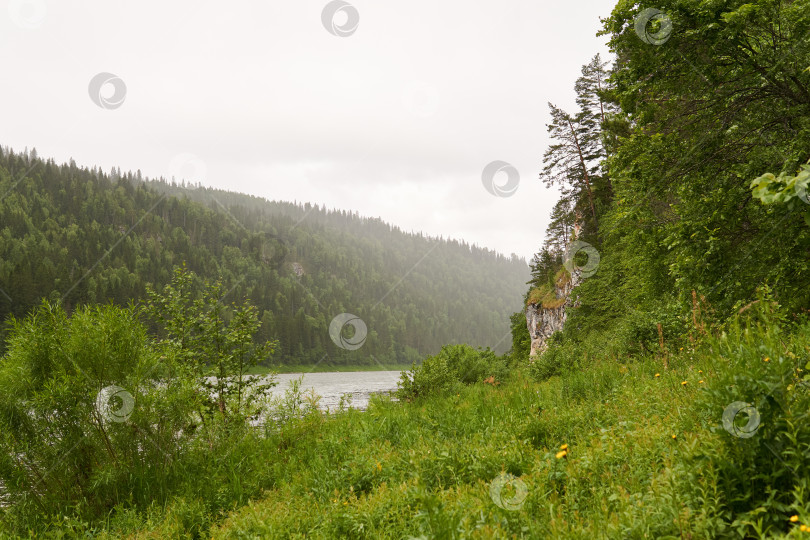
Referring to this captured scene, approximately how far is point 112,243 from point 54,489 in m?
160

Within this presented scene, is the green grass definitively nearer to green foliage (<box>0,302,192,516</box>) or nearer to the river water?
green foliage (<box>0,302,192,516</box>)

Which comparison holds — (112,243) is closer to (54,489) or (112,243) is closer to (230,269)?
(230,269)

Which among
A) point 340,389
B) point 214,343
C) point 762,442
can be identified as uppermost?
point 214,343

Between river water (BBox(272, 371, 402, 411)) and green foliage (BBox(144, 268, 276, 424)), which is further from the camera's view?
river water (BBox(272, 371, 402, 411))

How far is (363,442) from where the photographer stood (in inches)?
332

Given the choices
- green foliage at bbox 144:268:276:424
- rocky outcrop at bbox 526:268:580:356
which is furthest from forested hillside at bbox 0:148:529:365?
green foliage at bbox 144:268:276:424

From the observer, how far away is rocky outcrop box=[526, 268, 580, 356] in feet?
101

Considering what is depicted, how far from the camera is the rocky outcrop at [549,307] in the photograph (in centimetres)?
3070

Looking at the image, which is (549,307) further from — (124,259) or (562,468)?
(124,259)

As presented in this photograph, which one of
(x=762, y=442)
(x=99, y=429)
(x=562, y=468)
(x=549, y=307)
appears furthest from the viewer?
(x=549, y=307)

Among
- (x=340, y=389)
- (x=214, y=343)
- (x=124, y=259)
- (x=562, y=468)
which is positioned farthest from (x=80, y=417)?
(x=124, y=259)

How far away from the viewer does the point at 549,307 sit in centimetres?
3347

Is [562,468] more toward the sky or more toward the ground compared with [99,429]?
more toward the sky

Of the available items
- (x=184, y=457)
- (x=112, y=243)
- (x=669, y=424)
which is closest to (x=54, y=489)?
(x=184, y=457)
